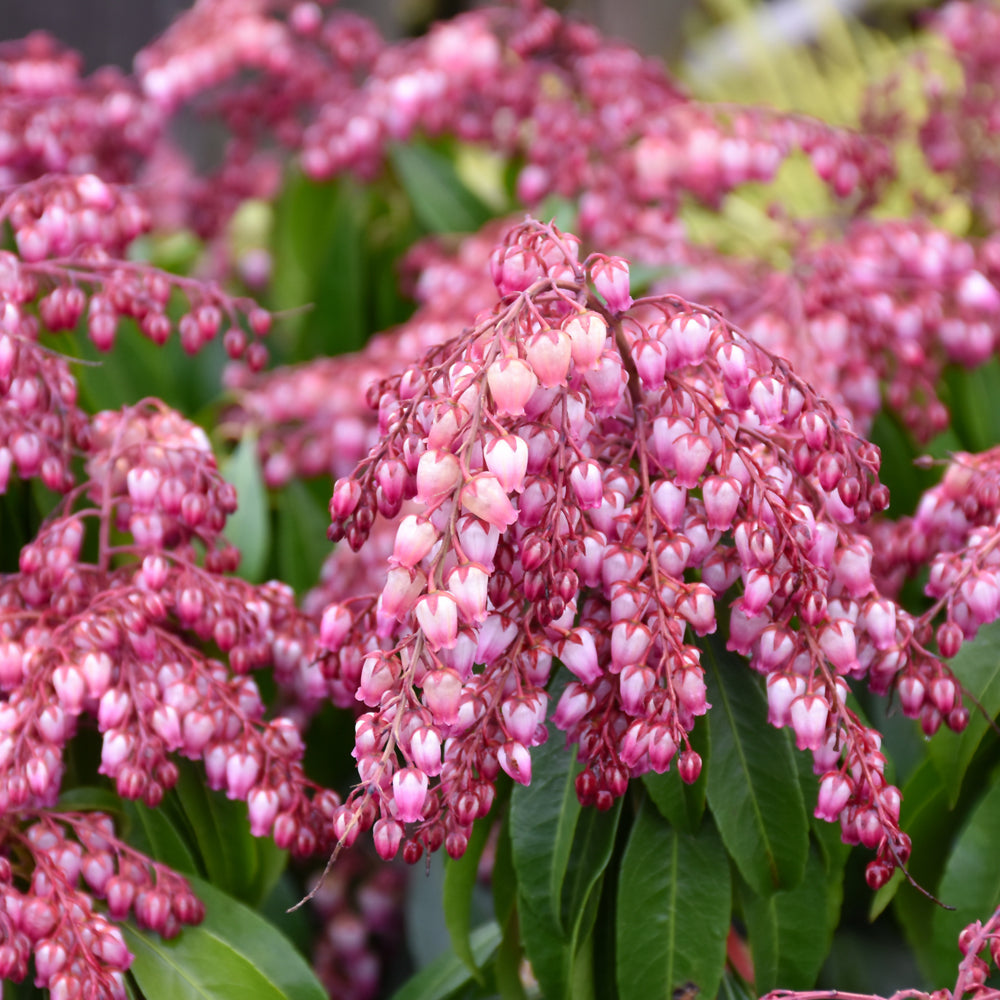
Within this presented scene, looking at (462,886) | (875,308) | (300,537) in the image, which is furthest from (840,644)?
(300,537)

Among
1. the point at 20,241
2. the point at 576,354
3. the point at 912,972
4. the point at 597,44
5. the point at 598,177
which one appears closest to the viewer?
the point at 576,354

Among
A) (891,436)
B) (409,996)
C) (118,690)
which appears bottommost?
(409,996)

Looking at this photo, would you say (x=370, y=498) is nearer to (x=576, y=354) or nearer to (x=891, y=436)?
(x=576, y=354)

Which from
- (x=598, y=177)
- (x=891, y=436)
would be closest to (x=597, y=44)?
(x=598, y=177)

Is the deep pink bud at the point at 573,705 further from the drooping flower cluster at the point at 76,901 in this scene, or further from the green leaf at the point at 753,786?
the drooping flower cluster at the point at 76,901

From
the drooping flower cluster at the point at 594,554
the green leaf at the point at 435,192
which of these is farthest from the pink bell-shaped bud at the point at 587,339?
the green leaf at the point at 435,192

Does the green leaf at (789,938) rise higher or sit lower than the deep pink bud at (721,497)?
lower

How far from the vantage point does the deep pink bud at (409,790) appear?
682 millimetres

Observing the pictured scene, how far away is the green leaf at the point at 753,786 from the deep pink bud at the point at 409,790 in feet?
0.94

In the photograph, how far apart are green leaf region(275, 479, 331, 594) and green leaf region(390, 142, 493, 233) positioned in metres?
0.60

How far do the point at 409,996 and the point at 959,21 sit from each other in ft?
6.39

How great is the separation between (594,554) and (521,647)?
0.08 metres

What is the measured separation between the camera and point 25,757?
840 mm

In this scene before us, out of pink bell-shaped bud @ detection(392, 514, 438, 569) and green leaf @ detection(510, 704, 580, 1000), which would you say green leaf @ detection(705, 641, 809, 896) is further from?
pink bell-shaped bud @ detection(392, 514, 438, 569)
